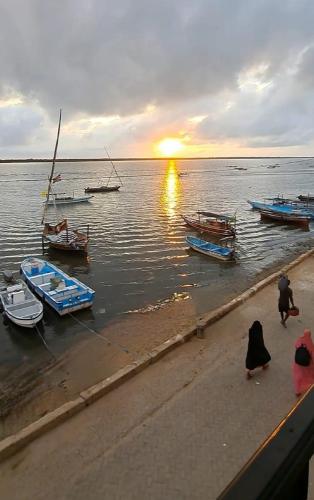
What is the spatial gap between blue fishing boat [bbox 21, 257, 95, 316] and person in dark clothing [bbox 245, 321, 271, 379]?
10472mm

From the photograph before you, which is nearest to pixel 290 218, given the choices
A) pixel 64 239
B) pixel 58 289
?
pixel 64 239

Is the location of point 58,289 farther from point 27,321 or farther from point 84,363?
point 84,363

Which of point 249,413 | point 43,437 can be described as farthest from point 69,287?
point 249,413

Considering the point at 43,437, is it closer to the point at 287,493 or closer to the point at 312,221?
the point at 287,493

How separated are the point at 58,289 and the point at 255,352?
489 inches

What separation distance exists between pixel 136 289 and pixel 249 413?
14054 mm

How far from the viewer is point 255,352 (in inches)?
375

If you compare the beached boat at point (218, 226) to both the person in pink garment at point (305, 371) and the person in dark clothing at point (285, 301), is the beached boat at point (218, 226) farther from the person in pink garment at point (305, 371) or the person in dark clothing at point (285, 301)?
the person in pink garment at point (305, 371)

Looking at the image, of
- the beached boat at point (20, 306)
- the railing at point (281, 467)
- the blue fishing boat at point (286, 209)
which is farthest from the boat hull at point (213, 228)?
the railing at point (281, 467)

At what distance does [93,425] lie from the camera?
8484mm

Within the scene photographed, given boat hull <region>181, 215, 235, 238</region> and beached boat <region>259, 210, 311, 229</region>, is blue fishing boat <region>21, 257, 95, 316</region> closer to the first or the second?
boat hull <region>181, 215, 235, 238</region>

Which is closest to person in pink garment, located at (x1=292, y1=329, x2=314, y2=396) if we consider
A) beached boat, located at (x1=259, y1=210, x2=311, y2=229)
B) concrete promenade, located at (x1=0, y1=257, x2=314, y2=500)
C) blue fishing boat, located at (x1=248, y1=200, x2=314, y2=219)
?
concrete promenade, located at (x1=0, y1=257, x2=314, y2=500)

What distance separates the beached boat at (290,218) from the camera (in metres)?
40.5

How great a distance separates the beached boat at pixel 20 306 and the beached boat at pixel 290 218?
105ft
